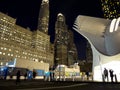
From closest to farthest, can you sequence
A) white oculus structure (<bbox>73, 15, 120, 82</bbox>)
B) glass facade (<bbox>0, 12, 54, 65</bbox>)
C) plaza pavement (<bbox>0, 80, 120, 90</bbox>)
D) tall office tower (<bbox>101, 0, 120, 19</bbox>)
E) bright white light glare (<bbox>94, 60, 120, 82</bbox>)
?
plaza pavement (<bbox>0, 80, 120, 90</bbox>) → bright white light glare (<bbox>94, 60, 120, 82</bbox>) → white oculus structure (<bbox>73, 15, 120, 82</bbox>) → tall office tower (<bbox>101, 0, 120, 19</bbox>) → glass facade (<bbox>0, 12, 54, 65</bbox>)

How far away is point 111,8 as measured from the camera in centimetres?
4969

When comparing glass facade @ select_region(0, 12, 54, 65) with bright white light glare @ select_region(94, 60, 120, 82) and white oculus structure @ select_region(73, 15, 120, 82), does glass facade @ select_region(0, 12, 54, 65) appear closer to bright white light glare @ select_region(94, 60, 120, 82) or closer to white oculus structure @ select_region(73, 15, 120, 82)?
white oculus structure @ select_region(73, 15, 120, 82)

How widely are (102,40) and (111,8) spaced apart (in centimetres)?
1700

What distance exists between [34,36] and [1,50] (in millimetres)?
58409

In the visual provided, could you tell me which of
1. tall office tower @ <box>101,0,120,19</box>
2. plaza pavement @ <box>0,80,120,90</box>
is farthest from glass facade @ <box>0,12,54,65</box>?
plaza pavement @ <box>0,80,120,90</box>

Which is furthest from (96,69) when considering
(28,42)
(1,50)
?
(28,42)

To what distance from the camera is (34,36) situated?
162 metres

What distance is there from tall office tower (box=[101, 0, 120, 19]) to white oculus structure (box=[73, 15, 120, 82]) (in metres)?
11.3

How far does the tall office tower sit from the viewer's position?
48.6 m

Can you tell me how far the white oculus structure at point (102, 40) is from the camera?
1335 inches

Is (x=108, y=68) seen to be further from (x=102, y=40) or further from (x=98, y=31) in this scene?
(x=98, y=31)

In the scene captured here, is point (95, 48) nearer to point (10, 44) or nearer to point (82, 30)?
point (82, 30)

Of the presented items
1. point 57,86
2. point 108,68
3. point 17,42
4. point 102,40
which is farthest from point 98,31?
point 17,42

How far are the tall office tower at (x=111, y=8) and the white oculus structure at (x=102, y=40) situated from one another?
11.3 metres
